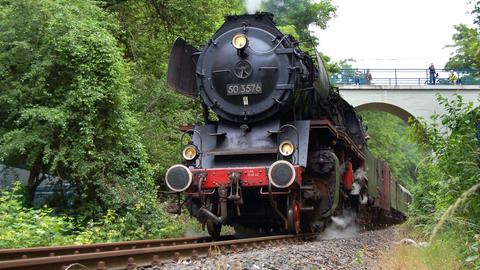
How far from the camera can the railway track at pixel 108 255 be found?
13.6 feet

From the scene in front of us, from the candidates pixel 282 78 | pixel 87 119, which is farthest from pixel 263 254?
pixel 87 119

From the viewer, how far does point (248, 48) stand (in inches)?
340

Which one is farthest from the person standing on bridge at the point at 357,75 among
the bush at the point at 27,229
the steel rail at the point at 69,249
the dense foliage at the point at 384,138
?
the bush at the point at 27,229

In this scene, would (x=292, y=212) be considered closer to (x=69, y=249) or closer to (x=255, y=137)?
(x=255, y=137)

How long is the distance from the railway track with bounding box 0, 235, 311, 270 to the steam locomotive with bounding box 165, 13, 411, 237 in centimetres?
82

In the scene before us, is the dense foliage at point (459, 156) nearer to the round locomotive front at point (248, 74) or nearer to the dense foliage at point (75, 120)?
the round locomotive front at point (248, 74)

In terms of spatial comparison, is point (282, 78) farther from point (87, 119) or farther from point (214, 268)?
point (214, 268)

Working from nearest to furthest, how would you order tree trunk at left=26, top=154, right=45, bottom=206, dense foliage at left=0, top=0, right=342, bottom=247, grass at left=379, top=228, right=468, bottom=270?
grass at left=379, top=228, right=468, bottom=270, dense foliage at left=0, top=0, right=342, bottom=247, tree trunk at left=26, top=154, right=45, bottom=206

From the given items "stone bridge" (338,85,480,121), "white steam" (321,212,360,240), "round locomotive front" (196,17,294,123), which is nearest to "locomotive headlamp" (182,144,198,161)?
"round locomotive front" (196,17,294,123)

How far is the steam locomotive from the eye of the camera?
7961mm

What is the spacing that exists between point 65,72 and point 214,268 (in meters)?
6.58

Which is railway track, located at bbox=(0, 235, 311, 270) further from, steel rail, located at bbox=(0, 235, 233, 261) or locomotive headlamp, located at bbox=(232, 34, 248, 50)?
locomotive headlamp, located at bbox=(232, 34, 248, 50)

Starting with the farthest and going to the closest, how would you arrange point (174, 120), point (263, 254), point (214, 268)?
point (174, 120)
point (263, 254)
point (214, 268)

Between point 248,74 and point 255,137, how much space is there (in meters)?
0.98
